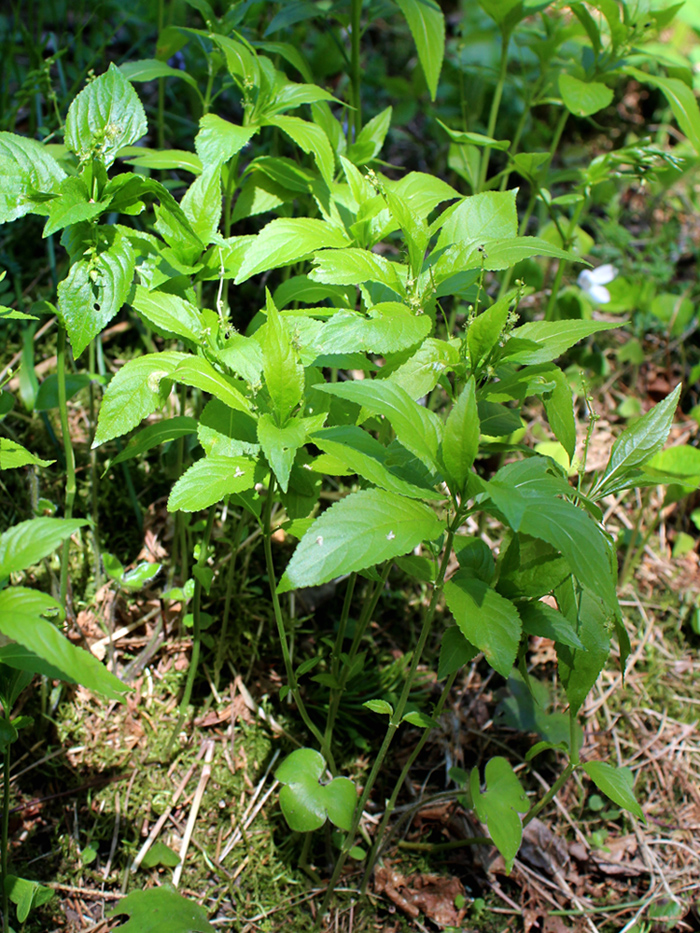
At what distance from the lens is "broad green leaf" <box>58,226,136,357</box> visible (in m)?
1.41

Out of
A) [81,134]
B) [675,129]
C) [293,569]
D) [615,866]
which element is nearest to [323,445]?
[293,569]

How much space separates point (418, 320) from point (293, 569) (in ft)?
1.74

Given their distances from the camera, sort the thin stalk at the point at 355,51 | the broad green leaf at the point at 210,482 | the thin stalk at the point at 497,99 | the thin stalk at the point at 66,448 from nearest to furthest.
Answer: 1. the broad green leaf at the point at 210,482
2. the thin stalk at the point at 66,448
3. the thin stalk at the point at 355,51
4. the thin stalk at the point at 497,99

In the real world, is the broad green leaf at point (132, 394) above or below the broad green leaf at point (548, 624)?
above

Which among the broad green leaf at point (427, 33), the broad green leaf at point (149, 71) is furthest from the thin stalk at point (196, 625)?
the broad green leaf at point (427, 33)

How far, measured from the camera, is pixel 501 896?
72.1 inches

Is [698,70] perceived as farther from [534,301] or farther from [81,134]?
[81,134]

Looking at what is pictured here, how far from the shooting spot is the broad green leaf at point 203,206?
1.57 meters

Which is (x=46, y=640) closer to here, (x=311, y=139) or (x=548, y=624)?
(x=548, y=624)

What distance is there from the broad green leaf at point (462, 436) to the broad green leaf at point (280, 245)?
0.52 meters

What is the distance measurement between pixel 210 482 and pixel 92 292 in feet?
1.53

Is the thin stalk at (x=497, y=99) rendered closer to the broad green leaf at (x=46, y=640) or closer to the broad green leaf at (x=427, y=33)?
the broad green leaf at (x=427, y=33)

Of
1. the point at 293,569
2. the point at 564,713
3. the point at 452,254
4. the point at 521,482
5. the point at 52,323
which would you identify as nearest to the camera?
the point at 293,569

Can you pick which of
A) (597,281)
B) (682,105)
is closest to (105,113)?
(682,105)
